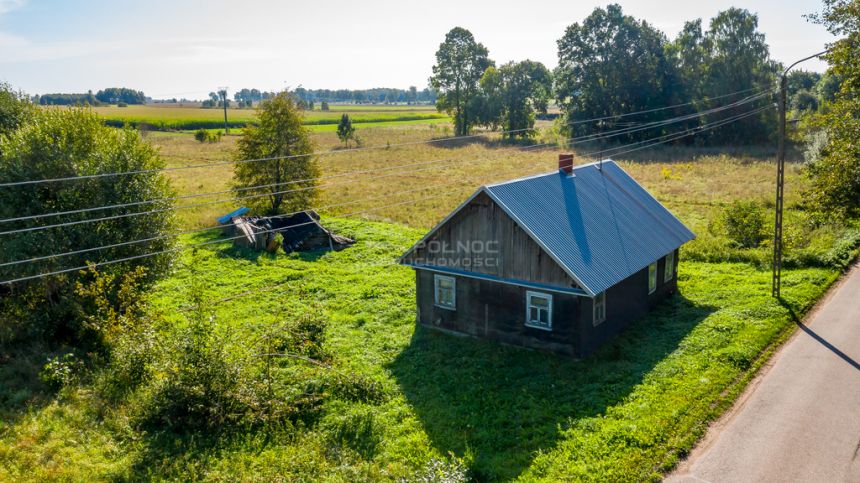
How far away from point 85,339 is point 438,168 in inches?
1840

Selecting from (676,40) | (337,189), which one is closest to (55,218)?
(337,189)

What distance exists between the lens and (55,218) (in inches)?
850

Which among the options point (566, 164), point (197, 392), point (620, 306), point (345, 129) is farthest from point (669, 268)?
point (345, 129)

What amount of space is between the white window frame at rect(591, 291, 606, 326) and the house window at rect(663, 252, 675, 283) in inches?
236

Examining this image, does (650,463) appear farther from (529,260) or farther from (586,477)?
(529,260)

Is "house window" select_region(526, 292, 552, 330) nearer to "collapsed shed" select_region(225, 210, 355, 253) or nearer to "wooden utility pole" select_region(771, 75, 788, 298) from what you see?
"wooden utility pole" select_region(771, 75, 788, 298)

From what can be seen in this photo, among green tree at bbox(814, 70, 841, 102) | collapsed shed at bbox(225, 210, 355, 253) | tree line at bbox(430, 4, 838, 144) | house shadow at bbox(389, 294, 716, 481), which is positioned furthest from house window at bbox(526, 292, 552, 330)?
green tree at bbox(814, 70, 841, 102)

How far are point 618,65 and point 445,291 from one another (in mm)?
66729

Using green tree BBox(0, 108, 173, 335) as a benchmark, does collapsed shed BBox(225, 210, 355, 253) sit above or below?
below

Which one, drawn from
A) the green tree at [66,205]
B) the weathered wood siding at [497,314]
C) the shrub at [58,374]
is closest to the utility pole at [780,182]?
the weathered wood siding at [497,314]

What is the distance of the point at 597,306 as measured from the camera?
67.5 ft

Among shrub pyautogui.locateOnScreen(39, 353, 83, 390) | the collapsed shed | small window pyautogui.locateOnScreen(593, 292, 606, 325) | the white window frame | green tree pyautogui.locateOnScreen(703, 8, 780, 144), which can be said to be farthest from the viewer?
green tree pyautogui.locateOnScreen(703, 8, 780, 144)

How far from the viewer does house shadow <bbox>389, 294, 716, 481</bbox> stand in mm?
15281

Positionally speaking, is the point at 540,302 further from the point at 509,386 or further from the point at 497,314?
the point at 509,386
